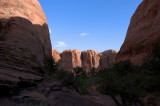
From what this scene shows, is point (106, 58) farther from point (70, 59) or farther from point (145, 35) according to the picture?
point (145, 35)

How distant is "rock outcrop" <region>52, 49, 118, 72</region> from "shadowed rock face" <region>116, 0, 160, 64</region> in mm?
38814

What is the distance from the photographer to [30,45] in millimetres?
18156

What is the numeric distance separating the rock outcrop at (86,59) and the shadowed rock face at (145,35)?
127 ft

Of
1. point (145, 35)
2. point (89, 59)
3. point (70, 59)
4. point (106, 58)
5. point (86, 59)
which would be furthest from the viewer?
point (86, 59)

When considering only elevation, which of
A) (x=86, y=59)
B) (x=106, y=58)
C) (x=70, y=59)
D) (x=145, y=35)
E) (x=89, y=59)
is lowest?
(x=145, y=35)

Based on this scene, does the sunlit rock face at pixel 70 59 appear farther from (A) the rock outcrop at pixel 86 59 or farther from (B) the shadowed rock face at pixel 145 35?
(B) the shadowed rock face at pixel 145 35

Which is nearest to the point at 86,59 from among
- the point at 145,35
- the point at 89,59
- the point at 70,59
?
the point at 89,59

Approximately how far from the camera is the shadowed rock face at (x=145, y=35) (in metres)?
15.9

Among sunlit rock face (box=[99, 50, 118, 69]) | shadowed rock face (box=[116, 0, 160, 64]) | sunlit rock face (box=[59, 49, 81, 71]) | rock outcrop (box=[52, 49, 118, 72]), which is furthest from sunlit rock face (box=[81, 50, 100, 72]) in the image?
shadowed rock face (box=[116, 0, 160, 64])

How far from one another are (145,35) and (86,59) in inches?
1786

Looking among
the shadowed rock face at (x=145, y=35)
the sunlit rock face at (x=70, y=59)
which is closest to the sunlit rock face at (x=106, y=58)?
the sunlit rock face at (x=70, y=59)

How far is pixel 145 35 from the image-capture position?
17.7 metres

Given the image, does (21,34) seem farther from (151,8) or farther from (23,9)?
(151,8)

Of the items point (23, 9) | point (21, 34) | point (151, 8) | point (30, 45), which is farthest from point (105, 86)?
point (23, 9)
